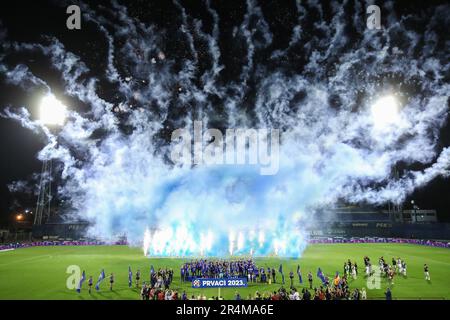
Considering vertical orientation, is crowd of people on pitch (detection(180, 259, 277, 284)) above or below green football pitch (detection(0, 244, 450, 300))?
above

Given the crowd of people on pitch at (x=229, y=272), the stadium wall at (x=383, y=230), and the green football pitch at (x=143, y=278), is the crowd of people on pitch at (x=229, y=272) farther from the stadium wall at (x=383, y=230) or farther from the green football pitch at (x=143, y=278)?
the stadium wall at (x=383, y=230)

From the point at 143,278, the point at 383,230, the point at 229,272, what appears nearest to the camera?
the point at 229,272

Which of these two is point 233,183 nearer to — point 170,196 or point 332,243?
point 170,196

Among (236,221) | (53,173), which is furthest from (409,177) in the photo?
(53,173)

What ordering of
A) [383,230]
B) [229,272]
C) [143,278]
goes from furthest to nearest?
[383,230] → [143,278] → [229,272]

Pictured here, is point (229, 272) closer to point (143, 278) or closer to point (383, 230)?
point (143, 278)

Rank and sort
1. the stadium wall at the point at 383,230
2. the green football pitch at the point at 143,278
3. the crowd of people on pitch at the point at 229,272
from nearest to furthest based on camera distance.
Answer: the green football pitch at the point at 143,278, the crowd of people on pitch at the point at 229,272, the stadium wall at the point at 383,230

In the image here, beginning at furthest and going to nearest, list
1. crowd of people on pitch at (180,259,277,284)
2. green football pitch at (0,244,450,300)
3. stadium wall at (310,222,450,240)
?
stadium wall at (310,222,450,240) → crowd of people on pitch at (180,259,277,284) → green football pitch at (0,244,450,300)

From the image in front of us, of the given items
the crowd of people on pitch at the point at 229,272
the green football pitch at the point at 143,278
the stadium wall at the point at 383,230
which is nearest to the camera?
the green football pitch at the point at 143,278

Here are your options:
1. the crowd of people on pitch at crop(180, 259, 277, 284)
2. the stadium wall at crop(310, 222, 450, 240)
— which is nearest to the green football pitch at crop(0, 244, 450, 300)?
the crowd of people on pitch at crop(180, 259, 277, 284)

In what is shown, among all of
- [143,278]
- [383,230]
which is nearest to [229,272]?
[143,278]

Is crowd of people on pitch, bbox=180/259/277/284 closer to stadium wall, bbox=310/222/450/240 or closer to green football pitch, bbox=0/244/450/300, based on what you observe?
green football pitch, bbox=0/244/450/300

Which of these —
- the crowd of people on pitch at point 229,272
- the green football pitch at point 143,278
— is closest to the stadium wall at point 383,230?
the green football pitch at point 143,278
